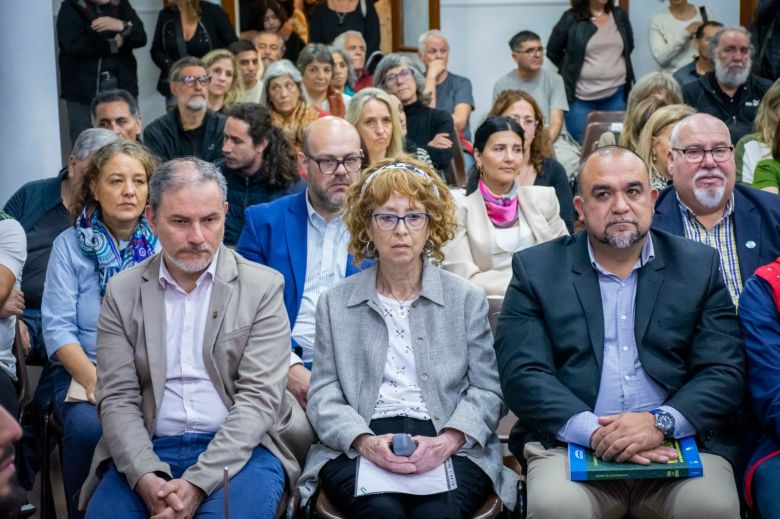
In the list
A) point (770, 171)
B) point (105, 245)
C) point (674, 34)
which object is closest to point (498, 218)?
point (770, 171)

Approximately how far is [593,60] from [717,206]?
4825mm

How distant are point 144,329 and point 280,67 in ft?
11.9

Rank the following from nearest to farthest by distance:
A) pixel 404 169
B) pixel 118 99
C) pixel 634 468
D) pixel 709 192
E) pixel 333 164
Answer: pixel 634 468 → pixel 404 169 → pixel 709 192 → pixel 333 164 → pixel 118 99

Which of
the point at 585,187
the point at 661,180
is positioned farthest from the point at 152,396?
the point at 661,180

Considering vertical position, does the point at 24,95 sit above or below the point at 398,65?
below

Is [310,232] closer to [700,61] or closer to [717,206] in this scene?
[717,206]

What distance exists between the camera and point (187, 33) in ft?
26.4

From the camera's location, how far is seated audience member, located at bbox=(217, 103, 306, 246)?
A: 17.5 feet

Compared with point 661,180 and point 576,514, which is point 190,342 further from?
point 661,180

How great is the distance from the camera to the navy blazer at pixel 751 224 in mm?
3652

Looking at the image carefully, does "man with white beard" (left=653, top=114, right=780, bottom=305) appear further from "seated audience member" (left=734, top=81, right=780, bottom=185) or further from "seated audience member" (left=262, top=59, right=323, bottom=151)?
"seated audience member" (left=262, top=59, right=323, bottom=151)

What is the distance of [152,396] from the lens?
319 centimetres

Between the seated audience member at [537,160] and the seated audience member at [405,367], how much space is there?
6.85 feet

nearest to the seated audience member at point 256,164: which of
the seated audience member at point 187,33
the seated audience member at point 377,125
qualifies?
the seated audience member at point 377,125
